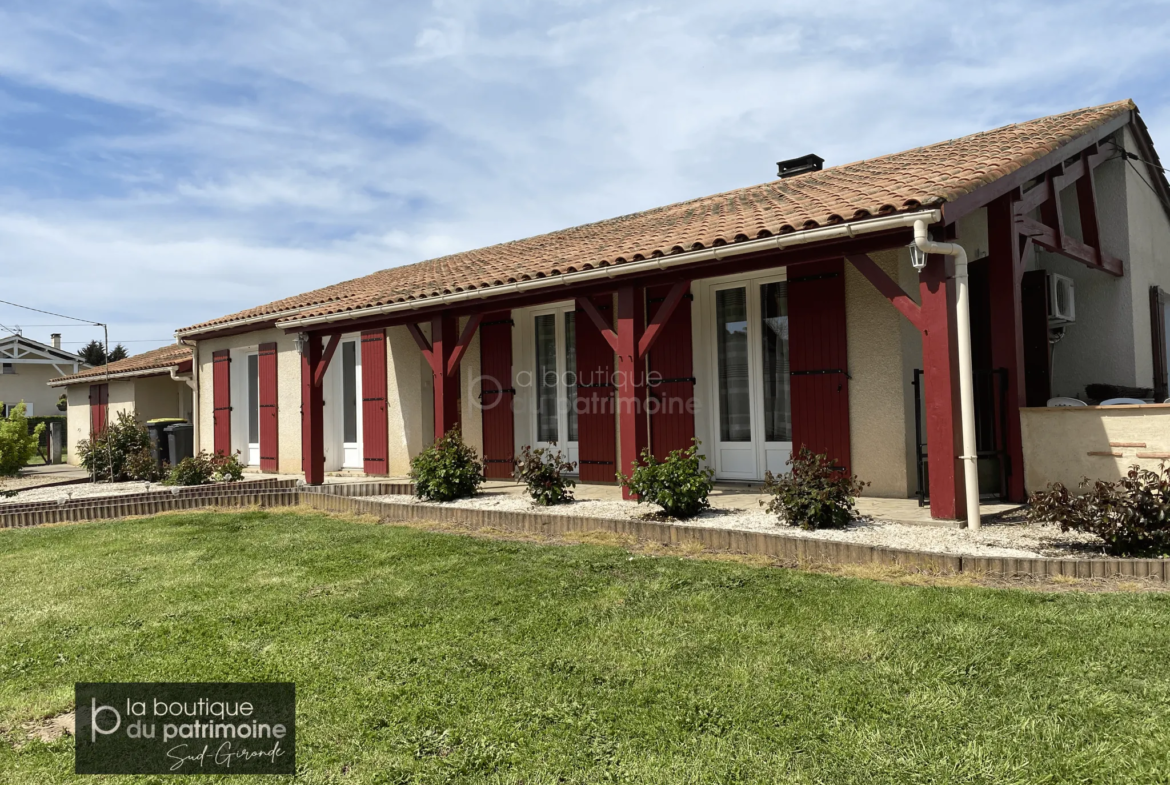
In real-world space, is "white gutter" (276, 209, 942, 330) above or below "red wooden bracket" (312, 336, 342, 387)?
above

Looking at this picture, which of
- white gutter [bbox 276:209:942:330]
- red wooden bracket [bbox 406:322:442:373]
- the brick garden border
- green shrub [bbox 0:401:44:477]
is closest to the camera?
the brick garden border

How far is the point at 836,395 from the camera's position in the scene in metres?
7.52

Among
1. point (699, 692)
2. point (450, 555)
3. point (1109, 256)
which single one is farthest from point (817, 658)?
point (1109, 256)

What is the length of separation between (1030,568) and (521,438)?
7013 millimetres

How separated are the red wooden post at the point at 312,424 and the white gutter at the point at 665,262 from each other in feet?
2.39

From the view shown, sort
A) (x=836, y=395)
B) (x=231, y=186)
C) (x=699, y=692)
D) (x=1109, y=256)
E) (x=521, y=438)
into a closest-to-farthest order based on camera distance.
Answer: (x=699, y=692), (x=836, y=395), (x=1109, y=256), (x=521, y=438), (x=231, y=186)

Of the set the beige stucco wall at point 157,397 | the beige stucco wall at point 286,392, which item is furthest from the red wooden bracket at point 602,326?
the beige stucco wall at point 157,397

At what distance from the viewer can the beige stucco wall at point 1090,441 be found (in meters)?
5.83

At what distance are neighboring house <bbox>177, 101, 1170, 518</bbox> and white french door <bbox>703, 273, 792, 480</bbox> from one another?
2 cm

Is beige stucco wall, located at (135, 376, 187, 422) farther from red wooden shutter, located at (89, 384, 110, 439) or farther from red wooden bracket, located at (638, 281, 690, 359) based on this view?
red wooden bracket, located at (638, 281, 690, 359)

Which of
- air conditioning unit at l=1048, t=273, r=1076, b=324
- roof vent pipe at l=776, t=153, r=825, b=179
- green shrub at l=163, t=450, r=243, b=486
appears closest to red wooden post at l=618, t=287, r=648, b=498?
air conditioning unit at l=1048, t=273, r=1076, b=324

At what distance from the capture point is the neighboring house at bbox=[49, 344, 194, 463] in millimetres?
17859

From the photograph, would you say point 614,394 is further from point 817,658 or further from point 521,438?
point 817,658

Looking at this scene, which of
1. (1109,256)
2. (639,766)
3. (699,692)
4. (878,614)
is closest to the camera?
(639,766)
